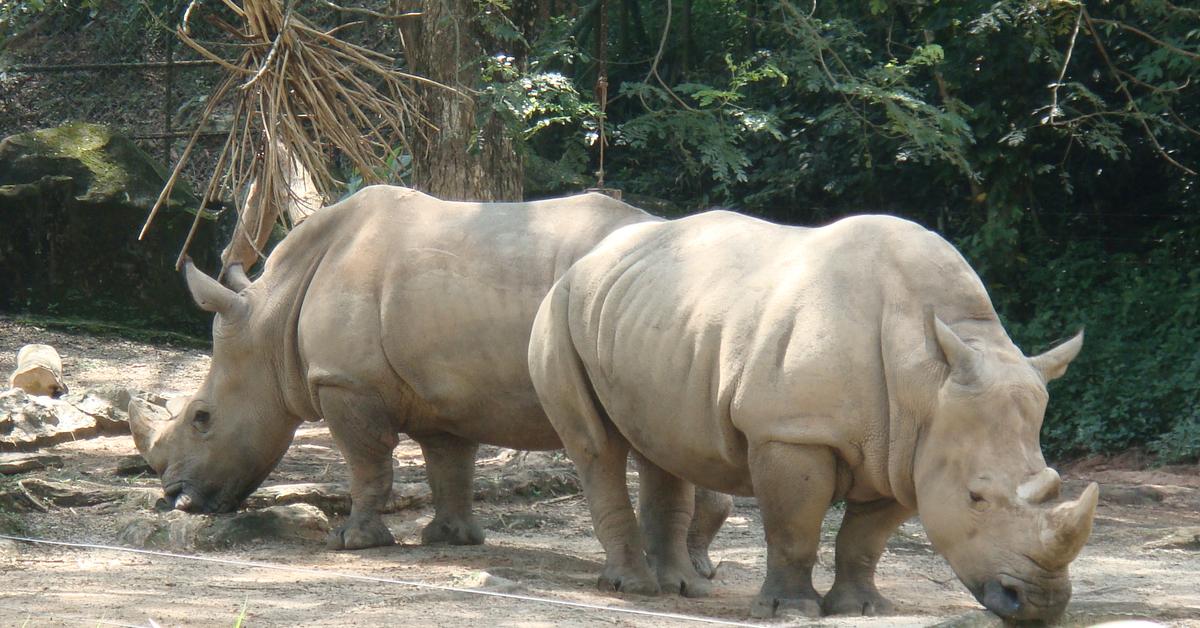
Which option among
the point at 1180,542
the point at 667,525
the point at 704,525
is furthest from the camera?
the point at 1180,542

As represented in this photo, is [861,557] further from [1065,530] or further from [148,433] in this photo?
[148,433]

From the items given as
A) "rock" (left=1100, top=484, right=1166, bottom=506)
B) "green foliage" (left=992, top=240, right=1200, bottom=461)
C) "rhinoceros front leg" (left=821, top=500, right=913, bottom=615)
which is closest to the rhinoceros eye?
"rhinoceros front leg" (left=821, top=500, right=913, bottom=615)

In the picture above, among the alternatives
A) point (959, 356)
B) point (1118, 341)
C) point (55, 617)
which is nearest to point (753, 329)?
point (959, 356)

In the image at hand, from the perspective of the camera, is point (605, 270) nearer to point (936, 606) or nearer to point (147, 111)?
point (936, 606)

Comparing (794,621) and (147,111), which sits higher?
(147,111)

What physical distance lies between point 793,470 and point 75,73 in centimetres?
1416

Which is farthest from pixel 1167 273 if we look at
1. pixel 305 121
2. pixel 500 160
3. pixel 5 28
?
pixel 5 28

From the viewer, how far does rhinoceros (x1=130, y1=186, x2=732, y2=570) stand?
669 centimetres

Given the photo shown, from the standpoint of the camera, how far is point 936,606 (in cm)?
572

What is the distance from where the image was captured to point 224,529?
7.01m

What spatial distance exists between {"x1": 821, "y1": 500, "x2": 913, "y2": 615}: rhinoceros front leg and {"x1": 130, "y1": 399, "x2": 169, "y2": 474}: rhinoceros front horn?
150 inches

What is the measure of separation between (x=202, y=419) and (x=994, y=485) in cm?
438

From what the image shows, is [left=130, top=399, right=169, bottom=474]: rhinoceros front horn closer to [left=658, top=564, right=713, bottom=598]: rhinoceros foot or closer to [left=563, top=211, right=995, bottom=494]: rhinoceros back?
[left=563, top=211, right=995, bottom=494]: rhinoceros back

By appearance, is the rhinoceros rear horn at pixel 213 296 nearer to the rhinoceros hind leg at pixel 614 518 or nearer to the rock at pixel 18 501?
the rock at pixel 18 501
